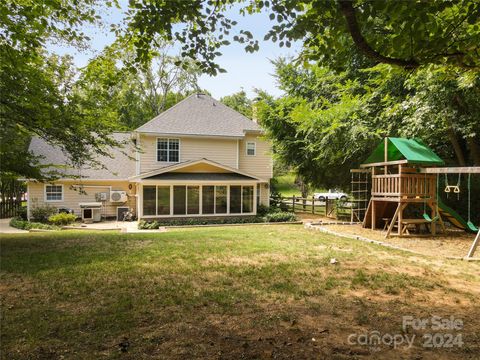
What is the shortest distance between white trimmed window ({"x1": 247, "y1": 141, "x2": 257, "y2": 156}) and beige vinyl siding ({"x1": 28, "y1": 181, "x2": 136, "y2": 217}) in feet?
27.3

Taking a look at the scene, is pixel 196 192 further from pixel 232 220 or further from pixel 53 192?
pixel 53 192

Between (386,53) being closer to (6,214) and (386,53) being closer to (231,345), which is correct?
(231,345)

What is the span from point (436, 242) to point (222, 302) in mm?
8710

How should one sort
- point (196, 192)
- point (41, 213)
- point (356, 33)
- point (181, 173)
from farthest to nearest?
point (181, 173), point (196, 192), point (41, 213), point (356, 33)

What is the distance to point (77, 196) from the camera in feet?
70.8

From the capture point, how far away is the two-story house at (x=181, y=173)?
1952cm

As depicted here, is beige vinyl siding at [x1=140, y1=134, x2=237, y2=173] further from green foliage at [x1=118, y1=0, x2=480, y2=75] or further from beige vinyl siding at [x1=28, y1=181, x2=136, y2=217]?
green foliage at [x1=118, y1=0, x2=480, y2=75]

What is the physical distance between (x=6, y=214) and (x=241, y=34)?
2565 centimetres

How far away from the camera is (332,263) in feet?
23.2

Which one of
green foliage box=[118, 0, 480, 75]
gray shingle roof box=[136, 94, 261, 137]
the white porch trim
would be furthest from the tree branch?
gray shingle roof box=[136, 94, 261, 137]

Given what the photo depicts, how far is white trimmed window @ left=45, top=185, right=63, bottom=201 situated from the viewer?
20802mm

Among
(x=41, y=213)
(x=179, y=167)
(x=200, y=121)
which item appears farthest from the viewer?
(x=200, y=121)

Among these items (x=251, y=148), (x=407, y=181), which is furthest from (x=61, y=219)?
(x=407, y=181)

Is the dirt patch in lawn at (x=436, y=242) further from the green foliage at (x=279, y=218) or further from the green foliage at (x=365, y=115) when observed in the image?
the green foliage at (x=279, y=218)
